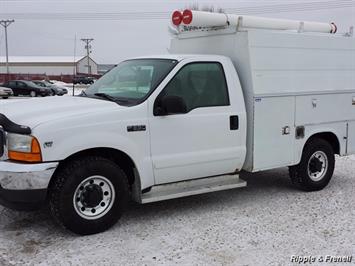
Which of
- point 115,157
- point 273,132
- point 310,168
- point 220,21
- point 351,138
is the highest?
point 220,21

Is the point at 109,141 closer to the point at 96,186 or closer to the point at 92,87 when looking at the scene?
the point at 96,186

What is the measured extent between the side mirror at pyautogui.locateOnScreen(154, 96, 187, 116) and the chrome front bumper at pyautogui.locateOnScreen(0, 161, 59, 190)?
1.33 m

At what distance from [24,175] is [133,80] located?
1.84 meters

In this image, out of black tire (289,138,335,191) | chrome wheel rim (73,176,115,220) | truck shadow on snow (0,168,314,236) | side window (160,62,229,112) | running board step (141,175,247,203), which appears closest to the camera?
chrome wheel rim (73,176,115,220)

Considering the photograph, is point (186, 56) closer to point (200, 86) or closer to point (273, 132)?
point (200, 86)

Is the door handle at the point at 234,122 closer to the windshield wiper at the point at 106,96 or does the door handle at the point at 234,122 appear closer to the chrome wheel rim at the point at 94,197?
the windshield wiper at the point at 106,96

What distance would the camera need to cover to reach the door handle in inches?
231

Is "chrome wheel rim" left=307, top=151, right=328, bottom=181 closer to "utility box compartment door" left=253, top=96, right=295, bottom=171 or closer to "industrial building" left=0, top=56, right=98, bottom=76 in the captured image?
"utility box compartment door" left=253, top=96, right=295, bottom=171

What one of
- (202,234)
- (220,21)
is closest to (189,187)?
(202,234)

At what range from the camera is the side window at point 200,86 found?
5574mm

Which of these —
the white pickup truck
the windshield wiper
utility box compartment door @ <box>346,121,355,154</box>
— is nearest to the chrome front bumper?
the white pickup truck

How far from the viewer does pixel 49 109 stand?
4984 millimetres

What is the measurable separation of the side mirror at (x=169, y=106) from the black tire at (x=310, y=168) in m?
2.35

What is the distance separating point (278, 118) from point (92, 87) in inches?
97.2
